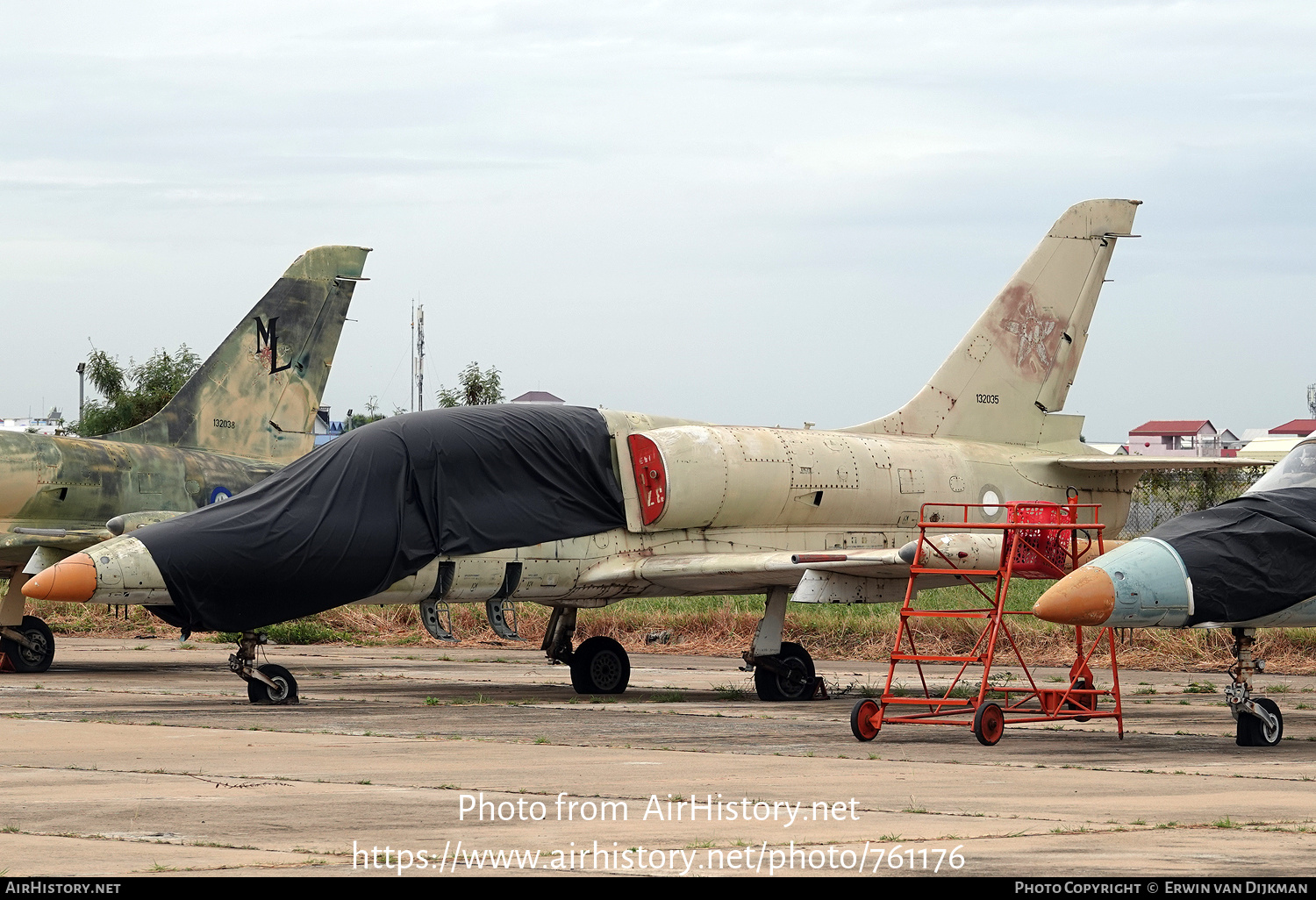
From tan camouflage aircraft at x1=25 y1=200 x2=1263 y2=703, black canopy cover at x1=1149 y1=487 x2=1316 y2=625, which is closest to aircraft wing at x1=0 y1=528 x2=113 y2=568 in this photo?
tan camouflage aircraft at x1=25 y1=200 x2=1263 y2=703

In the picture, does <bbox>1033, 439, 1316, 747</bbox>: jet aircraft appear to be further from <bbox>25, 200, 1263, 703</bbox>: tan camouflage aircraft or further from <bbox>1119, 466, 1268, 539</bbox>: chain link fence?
<bbox>1119, 466, 1268, 539</bbox>: chain link fence

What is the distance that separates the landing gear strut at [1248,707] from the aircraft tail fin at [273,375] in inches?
618

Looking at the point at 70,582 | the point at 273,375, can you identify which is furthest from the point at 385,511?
the point at 273,375

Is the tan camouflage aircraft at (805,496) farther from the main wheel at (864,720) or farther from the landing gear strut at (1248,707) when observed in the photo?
the landing gear strut at (1248,707)

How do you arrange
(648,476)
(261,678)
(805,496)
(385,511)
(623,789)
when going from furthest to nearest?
1. (805,496)
2. (648,476)
3. (385,511)
4. (261,678)
5. (623,789)

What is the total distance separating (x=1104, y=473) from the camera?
19.9m

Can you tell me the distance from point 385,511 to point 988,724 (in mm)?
6186

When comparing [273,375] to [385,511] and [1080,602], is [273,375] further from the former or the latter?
[1080,602]

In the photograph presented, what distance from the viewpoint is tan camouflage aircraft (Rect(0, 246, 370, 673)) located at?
66.0ft

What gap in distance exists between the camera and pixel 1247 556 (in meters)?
11.2

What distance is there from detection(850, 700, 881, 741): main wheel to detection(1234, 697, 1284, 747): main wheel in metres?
2.51

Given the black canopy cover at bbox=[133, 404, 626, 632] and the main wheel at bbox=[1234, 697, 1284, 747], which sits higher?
the black canopy cover at bbox=[133, 404, 626, 632]

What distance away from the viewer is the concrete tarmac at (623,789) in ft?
21.7
